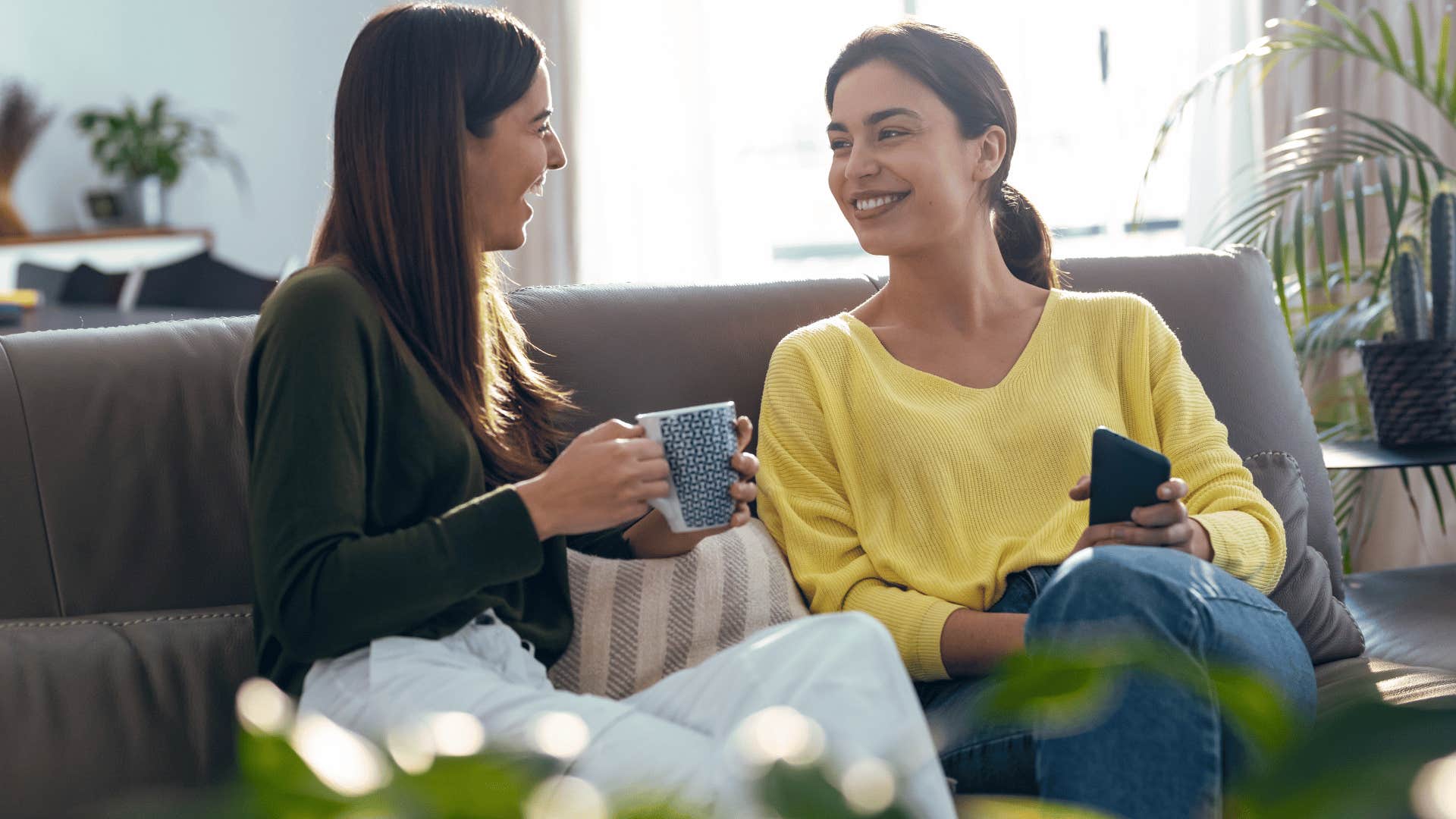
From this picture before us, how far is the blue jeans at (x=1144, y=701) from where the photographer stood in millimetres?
976

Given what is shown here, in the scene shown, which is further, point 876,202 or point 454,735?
point 876,202

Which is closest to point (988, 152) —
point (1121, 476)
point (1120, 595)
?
point (1121, 476)

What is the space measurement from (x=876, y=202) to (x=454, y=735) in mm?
1436

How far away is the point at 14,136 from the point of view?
4.98 m

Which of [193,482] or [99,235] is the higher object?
[99,235]

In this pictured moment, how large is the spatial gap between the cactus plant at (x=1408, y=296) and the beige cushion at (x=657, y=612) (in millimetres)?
1257

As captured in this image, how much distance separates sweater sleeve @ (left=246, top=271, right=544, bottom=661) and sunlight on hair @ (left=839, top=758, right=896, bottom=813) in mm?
852

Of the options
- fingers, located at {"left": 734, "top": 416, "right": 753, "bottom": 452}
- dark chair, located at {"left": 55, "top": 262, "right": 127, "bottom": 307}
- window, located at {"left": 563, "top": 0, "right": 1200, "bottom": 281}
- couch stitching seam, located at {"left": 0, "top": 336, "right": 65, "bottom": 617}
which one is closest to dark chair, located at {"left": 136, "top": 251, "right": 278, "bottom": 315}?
dark chair, located at {"left": 55, "top": 262, "right": 127, "bottom": 307}

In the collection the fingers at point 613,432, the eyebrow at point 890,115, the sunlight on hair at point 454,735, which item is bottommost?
the fingers at point 613,432

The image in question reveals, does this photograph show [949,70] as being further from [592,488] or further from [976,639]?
[592,488]

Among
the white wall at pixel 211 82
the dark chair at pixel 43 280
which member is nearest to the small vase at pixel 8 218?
the white wall at pixel 211 82

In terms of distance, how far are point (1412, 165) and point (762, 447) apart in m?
2.13

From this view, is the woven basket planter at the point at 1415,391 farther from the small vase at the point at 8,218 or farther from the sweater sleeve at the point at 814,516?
the small vase at the point at 8,218

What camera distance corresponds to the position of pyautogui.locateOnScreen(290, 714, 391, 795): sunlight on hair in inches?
10.5
